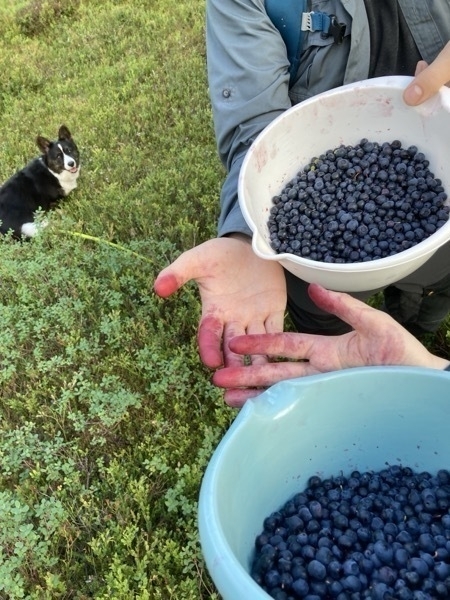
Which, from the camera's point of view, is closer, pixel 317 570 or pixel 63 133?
pixel 317 570

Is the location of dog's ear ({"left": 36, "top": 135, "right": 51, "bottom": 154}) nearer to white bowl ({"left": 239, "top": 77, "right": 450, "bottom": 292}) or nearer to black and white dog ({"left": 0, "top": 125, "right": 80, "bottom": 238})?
black and white dog ({"left": 0, "top": 125, "right": 80, "bottom": 238})

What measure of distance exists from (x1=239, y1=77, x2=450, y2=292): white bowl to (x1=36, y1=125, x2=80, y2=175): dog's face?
7.32 ft

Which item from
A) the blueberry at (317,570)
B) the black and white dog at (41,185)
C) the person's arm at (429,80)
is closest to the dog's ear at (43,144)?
the black and white dog at (41,185)

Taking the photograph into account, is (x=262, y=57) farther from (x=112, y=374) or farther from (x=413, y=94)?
(x=112, y=374)

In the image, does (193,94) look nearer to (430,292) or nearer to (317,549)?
(430,292)

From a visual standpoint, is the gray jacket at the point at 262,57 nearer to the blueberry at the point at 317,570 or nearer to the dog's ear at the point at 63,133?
the blueberry at the point at 317,570

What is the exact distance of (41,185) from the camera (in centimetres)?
410

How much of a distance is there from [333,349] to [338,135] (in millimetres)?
765

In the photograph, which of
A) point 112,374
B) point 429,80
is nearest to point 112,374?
point 112,374

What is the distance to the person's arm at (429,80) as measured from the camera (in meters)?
1.86

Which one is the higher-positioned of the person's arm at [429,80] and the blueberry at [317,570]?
the person's arm at [429,80]

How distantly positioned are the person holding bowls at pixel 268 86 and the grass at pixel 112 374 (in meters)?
0.47

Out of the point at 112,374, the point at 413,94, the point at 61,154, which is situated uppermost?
the point at 413,94

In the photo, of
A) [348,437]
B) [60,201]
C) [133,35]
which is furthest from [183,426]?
[133,35]
